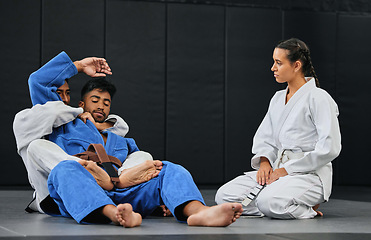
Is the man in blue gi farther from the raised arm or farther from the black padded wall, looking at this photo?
the black padded wall

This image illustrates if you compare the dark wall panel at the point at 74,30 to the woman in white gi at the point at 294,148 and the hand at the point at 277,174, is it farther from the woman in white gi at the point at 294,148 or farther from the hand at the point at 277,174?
the hand at the point at 277,174

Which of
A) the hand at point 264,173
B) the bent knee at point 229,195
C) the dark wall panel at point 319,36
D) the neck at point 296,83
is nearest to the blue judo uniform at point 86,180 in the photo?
the bent knee at point 229,195

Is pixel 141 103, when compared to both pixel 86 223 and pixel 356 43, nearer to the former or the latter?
pixel 356 43

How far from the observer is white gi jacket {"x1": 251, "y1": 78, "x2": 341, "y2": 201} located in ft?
9.95

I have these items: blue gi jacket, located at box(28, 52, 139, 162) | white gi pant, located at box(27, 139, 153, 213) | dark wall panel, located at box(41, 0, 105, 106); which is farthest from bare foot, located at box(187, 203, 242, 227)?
dark wall panel, located at box(41, 0, 105, 106)

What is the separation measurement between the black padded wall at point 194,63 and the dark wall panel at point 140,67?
0.01 meters

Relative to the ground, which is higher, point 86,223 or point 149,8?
point 149,8

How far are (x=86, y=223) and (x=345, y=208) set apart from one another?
1.96m

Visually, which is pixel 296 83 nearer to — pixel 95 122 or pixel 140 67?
pixel 95 122

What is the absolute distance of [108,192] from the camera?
2.79 meters

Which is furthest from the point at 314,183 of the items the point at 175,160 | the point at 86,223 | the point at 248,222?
the point at 175,160

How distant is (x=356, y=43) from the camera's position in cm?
688

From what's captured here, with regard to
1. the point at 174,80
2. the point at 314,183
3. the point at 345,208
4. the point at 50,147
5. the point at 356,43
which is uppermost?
the point at 356,43

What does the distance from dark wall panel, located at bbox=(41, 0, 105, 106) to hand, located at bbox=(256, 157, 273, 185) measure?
3.31m
